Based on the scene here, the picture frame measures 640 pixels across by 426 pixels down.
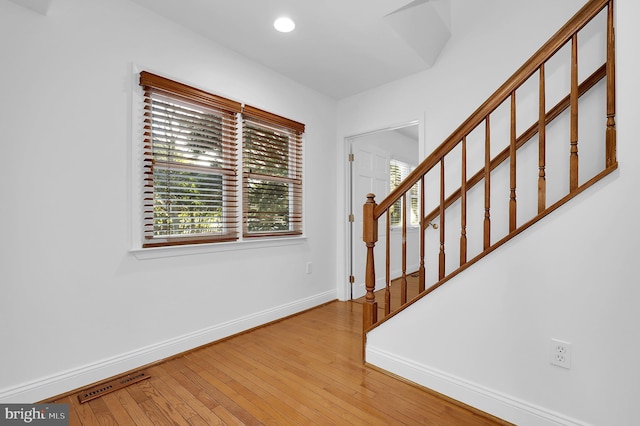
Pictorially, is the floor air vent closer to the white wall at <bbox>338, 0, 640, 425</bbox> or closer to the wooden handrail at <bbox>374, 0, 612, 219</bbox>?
the white wall at <bbox>338, 0, 640, 425</bbox>

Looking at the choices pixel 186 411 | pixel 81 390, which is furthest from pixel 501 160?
pixel 81 390

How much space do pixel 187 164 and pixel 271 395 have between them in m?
1.73

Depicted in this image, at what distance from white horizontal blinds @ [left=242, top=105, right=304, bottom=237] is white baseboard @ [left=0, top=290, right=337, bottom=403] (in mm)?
815

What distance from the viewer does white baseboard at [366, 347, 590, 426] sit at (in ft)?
4.83

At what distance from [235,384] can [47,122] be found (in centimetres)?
194

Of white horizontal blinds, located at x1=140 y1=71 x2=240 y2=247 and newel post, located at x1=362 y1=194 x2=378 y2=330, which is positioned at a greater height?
white horizontal blinds, located at x1=140 y1=71 x2=240 y2=247

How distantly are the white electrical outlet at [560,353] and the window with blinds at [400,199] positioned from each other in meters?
3.31

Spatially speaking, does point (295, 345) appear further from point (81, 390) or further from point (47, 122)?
point (47, 122)

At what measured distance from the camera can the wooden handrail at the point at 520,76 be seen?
141 cm

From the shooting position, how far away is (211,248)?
2543mm

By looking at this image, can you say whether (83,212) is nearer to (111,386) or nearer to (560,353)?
(111,386)

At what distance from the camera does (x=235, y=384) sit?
193cm

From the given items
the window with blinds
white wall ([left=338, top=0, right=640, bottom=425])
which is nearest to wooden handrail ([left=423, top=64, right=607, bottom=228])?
white wall ([left=338, top=0, right=640, bottom=425])

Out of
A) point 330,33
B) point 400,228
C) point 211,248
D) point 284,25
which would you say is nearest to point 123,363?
point 211,248
